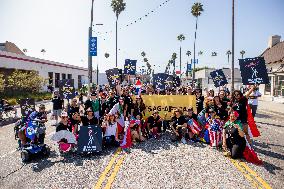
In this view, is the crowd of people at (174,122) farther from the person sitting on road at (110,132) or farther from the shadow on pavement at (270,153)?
the shadow on pavement at (270,153)

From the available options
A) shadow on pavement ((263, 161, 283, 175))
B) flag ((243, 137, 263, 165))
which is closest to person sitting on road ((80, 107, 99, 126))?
flag ((243, 137, 263, 165))

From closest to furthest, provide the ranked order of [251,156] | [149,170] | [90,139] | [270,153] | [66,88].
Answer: [149,170] → [251,156] → [270,153] → [90,139] → [66,88]

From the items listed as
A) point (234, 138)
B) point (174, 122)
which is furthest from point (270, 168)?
point (174, 122)

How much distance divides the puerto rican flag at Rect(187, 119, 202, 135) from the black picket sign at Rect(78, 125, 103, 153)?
11.7ft

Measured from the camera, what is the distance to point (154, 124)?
468 inches

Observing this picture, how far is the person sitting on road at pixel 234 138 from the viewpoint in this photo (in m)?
8.55

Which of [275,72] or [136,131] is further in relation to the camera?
[275,72]

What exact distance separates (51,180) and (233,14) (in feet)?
80.5

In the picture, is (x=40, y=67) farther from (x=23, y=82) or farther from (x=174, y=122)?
(x=174, y=122)

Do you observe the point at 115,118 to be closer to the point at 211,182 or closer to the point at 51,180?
the point at 51,180

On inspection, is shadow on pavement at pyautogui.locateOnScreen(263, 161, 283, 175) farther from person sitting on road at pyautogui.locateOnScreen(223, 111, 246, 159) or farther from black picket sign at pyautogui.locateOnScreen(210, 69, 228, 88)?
black picket sign at pyautogui.locateOnScreen(210, 69, 228, 88)

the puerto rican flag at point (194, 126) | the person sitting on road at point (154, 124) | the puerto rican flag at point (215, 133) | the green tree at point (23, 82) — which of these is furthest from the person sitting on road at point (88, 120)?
the green tree at point (23, 82)

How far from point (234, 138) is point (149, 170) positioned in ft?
9.53

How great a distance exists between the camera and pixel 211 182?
6688 mm
